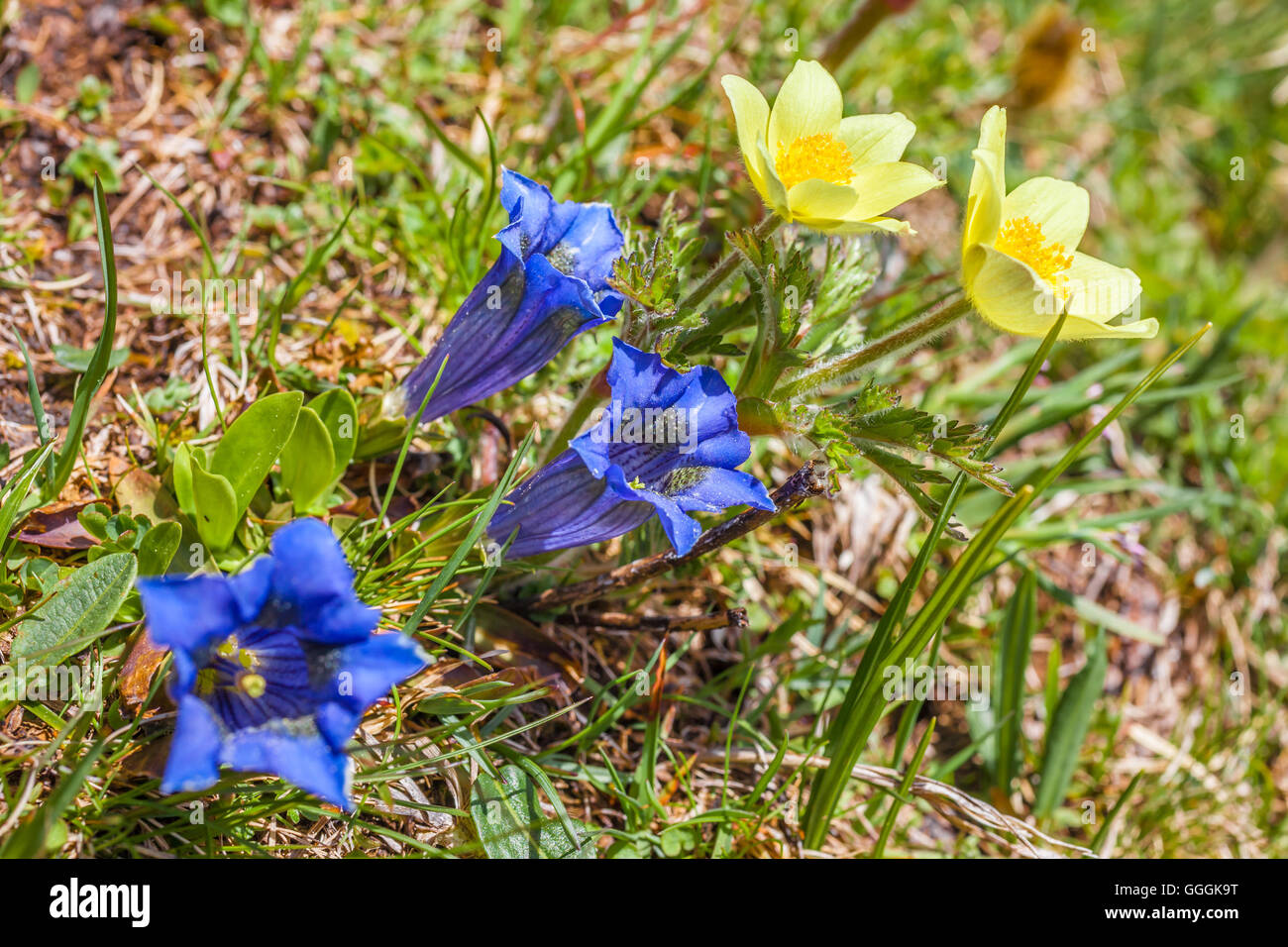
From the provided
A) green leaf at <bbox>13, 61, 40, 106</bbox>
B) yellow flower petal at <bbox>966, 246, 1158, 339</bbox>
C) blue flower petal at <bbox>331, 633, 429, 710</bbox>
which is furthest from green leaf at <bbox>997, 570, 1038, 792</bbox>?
green leaf at <bbox>13, 61, 40, 106</bbox>

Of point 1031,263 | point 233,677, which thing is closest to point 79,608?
point 233,677

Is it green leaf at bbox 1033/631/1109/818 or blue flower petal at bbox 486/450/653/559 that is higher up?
blue flower petal at bbox 486/450/653/559

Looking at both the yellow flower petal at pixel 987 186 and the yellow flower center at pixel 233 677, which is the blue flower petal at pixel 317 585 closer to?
the yellow flower center at pixel 233 677

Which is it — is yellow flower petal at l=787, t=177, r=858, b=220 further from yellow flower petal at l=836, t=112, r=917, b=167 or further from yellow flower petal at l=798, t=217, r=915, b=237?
yellow flower petal at l=836, t=112, r=917, b=167

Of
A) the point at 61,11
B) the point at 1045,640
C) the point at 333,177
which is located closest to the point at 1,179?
the point at 61,11

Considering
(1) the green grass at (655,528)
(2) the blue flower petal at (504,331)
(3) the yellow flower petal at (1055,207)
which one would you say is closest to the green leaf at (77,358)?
(1) the green grass at (655,528)
